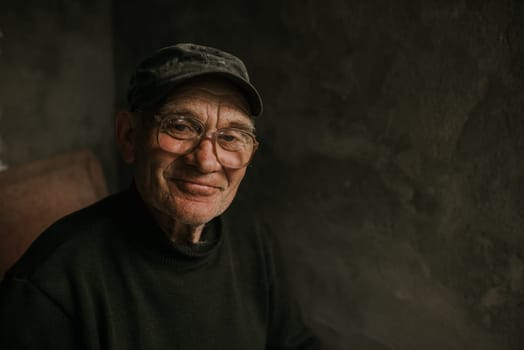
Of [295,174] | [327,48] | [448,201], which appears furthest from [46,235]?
[448,201]

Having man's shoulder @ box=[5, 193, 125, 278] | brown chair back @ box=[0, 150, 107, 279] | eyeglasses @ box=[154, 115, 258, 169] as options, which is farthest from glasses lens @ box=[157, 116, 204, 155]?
brown chair back @ box=[0, 150, 107, 279]

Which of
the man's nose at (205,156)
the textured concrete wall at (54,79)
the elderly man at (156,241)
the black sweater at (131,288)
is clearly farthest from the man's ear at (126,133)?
the textured concrete wall at (54,79)

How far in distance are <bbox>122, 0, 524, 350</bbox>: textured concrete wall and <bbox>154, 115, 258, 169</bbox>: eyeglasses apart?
1.88 feet

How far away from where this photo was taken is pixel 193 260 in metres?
1.11

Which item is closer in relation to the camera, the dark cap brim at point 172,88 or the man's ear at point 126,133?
the dark cap brim at point 172,88

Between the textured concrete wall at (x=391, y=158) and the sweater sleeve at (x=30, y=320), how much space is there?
1014mm

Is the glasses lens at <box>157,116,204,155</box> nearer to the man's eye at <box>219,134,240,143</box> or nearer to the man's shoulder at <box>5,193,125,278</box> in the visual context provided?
the man's eye at <box>219,134,240,143</box>

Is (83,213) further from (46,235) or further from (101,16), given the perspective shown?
(101,16)

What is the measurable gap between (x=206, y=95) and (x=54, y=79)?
1168 mm

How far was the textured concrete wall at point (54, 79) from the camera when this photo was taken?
160 cm

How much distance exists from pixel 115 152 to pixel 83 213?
121 cm

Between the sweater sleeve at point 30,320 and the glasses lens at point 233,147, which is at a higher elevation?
the glasses lens at point 233,147

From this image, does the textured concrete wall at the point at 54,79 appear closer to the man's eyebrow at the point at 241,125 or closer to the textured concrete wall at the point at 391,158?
the textured concrete wall at the point at 391,158

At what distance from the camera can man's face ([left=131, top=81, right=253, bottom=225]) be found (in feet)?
3.25
